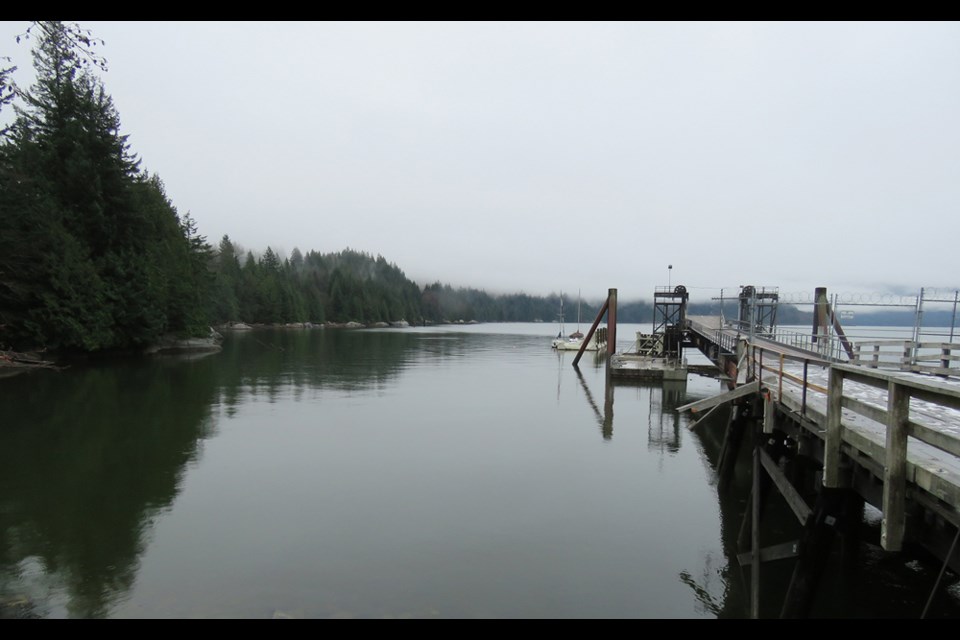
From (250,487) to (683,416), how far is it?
18871 mm

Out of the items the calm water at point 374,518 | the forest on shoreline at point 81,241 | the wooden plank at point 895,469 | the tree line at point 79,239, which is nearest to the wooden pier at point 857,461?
the wooden plank at point 895,469

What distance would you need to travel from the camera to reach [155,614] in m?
7.96

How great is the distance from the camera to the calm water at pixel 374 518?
8641mm

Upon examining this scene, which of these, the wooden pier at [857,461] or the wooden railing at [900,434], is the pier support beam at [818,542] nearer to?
the wooden pier at [857,461]

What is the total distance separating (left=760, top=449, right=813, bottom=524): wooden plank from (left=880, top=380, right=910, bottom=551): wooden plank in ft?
6.35

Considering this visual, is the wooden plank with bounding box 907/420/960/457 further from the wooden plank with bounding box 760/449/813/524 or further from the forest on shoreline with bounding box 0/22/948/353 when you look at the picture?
the forest on shoreline with bounding box 0/22/948/353

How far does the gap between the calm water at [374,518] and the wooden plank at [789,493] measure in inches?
66.4

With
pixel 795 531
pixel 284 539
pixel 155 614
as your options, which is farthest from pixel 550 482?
pixel 155 614

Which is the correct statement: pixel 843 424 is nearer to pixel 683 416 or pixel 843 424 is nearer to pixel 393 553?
pixel 393 553

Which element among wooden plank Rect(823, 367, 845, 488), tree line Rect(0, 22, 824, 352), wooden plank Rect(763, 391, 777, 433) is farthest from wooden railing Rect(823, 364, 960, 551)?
tree line Rect(0, 22, 824, 352)

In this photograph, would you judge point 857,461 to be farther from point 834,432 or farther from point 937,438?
point 937,438

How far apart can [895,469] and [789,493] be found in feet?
12.2

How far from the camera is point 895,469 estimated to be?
5395 millimetres

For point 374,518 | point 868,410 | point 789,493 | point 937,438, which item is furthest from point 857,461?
point 374,518
